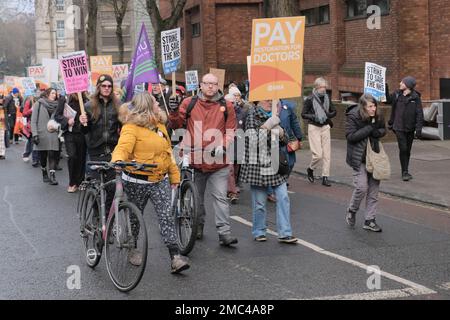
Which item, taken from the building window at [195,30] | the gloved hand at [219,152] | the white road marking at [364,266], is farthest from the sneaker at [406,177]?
the building window at [195,30]

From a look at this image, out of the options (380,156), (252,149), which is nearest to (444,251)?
(380,156)

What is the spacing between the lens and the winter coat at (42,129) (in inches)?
528

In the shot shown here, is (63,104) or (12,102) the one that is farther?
(12,102)

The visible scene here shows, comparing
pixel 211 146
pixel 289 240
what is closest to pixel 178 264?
pixel 211 146

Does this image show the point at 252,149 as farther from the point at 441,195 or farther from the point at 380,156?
the point at 441,195

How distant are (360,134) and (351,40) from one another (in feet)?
52.7

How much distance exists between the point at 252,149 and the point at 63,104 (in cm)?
574

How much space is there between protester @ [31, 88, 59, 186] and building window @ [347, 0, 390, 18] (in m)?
11.7

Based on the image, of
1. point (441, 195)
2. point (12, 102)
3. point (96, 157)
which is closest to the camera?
point (96, 157)

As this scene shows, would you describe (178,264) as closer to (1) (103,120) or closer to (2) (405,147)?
(1) (103,120)

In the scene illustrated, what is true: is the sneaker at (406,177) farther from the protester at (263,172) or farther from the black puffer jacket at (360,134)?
the protester at (263,172)

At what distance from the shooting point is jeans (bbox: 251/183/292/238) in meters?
7.96

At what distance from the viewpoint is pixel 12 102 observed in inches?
955
